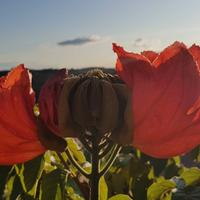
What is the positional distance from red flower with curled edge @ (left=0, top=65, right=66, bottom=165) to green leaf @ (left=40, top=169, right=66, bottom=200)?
1.08 feet

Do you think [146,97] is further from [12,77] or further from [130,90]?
[12,77]

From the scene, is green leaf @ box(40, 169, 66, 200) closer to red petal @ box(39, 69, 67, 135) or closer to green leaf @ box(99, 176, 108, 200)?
green leaf @ box(99, 176, 108, 200)

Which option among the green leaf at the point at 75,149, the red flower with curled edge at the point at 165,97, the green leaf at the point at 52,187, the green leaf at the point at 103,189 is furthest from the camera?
the green leaf at the point at 75,149

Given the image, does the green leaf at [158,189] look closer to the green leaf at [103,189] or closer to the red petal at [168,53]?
the green leaf at [103,189]

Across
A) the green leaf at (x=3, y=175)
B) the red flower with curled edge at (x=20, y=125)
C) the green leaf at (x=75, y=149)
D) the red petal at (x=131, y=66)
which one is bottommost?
the green leaf at (x=3, y=175)

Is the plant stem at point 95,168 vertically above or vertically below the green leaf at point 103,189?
above

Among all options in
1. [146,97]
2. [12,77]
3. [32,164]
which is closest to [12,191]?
[32,164]

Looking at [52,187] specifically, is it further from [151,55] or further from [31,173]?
[151,55]

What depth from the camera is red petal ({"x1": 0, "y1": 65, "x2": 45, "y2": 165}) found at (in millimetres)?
916

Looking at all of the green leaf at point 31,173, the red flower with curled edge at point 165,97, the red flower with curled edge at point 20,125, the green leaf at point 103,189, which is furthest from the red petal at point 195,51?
the green leaf at point 31,173

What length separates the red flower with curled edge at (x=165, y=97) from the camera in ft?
2.87

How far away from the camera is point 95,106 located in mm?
897

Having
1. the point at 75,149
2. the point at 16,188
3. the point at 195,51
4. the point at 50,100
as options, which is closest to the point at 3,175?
the point at 16,188

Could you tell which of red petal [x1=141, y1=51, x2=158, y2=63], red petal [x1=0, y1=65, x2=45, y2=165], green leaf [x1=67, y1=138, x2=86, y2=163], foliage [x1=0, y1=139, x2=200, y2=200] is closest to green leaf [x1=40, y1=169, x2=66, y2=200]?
foliage [x1=0, y1=139, x2=200, y2=200]
